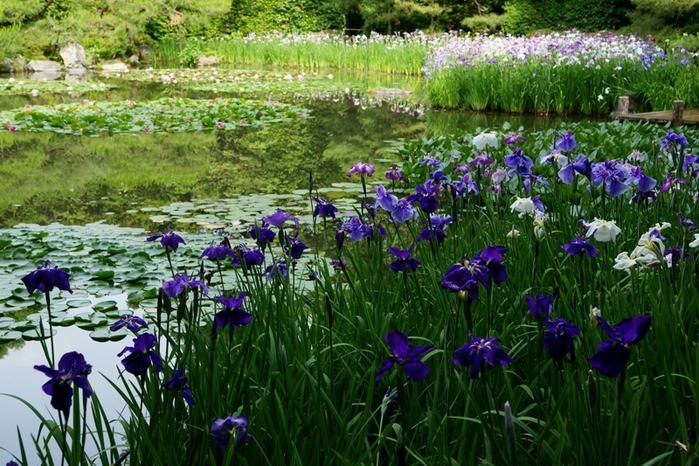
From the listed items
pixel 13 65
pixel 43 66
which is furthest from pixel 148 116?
pixel 43 66

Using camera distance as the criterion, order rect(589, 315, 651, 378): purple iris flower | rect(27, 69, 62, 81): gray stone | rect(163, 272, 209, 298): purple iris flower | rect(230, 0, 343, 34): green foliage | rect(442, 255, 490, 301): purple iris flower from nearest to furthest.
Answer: rect(589, 315, 651, 378): purple iris flower → rect(442, 255, 490, 301): purple iris flower → rect(163, 272, 209, 298): purple iris flower → rect(27, 69, 62, 81): gray stone → rect(230, 0, 343, 34): green foliage

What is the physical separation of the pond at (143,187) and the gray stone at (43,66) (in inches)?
329

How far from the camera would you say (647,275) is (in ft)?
7.16

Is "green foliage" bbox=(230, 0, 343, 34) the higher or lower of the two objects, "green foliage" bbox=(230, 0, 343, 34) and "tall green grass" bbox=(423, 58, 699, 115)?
the higher

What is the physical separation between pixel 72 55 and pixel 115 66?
4.69 feet

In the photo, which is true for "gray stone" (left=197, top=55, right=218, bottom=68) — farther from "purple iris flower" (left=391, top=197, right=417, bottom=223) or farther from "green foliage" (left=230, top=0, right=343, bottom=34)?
"purple iris flower" (left=391, top=197, right=417, bottom=223)

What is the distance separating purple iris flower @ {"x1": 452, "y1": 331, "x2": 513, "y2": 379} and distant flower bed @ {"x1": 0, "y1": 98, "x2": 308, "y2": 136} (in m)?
7.74

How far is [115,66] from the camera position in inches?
802

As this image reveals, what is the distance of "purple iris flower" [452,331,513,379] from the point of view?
1.20 meters

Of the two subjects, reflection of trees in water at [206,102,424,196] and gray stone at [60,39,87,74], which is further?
gray stone at [60,39,87,74]

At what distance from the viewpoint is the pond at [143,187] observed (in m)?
2.99

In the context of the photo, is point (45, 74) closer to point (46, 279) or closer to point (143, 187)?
point (143, 187)

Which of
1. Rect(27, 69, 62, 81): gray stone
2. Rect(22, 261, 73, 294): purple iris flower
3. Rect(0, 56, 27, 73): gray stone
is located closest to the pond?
Rect(22, 261, 73, 294): purple iris flower

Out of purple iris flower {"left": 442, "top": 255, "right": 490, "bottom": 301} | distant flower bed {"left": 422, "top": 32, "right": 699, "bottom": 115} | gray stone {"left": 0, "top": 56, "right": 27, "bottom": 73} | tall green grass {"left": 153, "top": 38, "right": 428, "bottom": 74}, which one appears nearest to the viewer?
purple iris flower {"left": 442, "top": 255, "right": 490, "bottom": 301}
